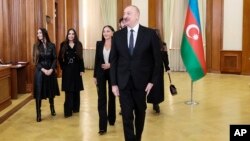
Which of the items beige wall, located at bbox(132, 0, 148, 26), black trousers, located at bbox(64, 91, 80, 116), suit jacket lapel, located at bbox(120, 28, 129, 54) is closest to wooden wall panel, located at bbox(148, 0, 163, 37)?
beige wall, located at bbox(132, 0, 148, 26)

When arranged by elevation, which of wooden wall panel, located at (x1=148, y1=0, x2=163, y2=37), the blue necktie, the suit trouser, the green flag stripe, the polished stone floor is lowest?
the polished stone floor

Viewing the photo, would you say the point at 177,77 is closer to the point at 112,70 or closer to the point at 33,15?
the point at 33,15

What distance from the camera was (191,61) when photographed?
23.4 ft

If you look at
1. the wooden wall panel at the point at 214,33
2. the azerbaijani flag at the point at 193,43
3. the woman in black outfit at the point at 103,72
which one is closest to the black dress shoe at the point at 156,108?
the azerbaijani flag at the point at 193,43

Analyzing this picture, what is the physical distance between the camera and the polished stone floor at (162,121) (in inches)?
193

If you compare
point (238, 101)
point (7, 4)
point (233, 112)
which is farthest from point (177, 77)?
point (7, 4)

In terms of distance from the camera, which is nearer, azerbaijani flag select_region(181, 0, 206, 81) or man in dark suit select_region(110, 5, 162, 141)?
man in dark suit select_region(110, 5, 162, 141)

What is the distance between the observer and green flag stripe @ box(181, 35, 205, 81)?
281 inches

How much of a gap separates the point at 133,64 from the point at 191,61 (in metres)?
3.63

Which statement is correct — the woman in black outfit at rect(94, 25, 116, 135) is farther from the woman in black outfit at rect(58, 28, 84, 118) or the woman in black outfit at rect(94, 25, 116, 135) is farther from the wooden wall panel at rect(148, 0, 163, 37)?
the wooden wall panel at rect(148, 0, 163, 37)

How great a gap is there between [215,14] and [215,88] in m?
4.22

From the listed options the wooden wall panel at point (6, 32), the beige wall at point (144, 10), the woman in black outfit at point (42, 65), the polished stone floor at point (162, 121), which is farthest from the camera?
the beige wall at point (144, 10)

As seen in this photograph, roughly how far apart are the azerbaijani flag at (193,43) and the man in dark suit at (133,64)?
3451mm

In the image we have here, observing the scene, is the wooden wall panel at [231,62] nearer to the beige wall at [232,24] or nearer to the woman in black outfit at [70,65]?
the beige wall at [232,24]
